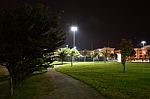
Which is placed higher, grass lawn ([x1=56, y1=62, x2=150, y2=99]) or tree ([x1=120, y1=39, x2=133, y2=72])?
tree ([x1=120, y1=39, x2=133, y2=72])

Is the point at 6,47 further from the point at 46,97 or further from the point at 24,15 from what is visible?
the point at 46,97

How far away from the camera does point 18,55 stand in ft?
44.1

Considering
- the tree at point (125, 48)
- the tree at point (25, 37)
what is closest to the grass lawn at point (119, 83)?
the tree at point (25, 37)

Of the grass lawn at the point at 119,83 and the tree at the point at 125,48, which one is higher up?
the tree at the point at 125,48

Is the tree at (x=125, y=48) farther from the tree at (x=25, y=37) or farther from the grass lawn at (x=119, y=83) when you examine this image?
the tree at (x=25, y=37)

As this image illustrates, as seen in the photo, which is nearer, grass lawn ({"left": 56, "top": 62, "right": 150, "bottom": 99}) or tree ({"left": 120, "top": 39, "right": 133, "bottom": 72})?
grass lawn ({"left": 56, "top": 62, "right": 150, "bottom": 99})

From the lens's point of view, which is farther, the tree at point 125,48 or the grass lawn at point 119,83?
the tree at point 125,48

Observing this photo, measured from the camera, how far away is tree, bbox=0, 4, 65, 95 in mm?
13023

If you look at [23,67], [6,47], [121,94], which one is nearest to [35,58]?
[23,67]

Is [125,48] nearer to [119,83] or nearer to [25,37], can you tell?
[119,83]

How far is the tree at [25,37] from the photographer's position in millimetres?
13023

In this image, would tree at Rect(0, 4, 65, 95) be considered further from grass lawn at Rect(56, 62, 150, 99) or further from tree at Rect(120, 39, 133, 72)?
tree at Rect(120, 39, 133, 72)

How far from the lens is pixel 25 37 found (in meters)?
13.5

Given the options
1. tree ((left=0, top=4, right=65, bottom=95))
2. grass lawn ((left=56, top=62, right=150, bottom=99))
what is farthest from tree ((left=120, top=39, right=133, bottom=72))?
tree ((left=0, top=4, right=65, bottom=95))
